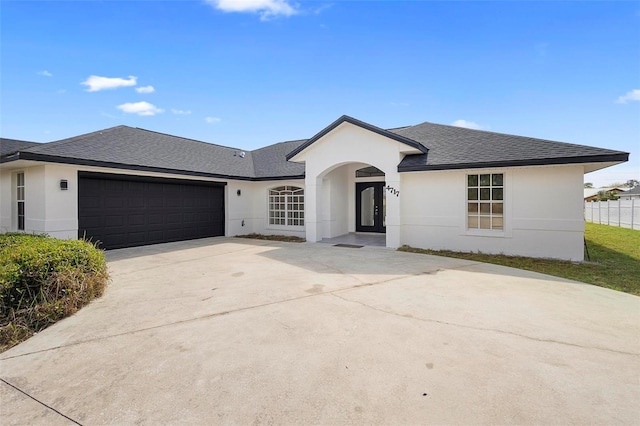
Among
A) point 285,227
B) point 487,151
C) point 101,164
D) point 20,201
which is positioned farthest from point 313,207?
point 20,201

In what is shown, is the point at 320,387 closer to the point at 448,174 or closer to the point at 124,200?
the point at 448,174

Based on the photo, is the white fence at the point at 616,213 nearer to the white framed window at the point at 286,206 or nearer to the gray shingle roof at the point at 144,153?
the white framed window at the point at 286,206

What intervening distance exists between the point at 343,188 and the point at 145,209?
9055 millimetres

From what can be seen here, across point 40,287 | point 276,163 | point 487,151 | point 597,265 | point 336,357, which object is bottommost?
point 336,357

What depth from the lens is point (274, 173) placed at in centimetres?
1636

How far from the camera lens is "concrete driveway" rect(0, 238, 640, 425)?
2691mm

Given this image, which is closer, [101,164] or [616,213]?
[101,164]

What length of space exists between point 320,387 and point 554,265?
29.4 feet

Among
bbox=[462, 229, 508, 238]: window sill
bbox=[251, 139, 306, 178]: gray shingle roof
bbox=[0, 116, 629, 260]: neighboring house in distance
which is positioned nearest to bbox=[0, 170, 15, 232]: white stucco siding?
bbox=[0, 116, 629, 260]: neighboring house in distance

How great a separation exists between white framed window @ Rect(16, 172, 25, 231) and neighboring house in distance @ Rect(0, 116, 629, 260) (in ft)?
0.22

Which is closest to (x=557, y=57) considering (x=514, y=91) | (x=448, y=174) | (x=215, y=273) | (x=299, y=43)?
(x=514, y=91)

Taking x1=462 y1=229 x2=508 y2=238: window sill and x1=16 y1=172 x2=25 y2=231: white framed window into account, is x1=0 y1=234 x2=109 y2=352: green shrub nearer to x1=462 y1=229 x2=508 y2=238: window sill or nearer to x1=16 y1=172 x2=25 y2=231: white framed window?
x1=16 y1=172 x2=25 y2=231: white framed window

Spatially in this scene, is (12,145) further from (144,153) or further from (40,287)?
(40,287)

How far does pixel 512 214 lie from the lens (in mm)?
10234
